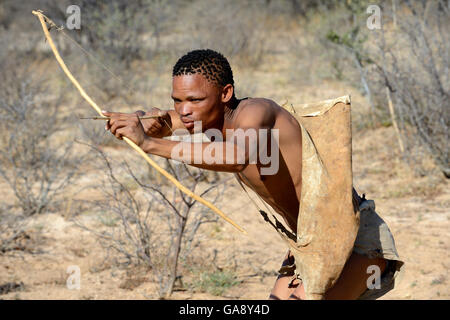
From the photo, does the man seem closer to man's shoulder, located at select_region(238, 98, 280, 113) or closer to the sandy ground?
man's shoulder, located at select_region(238, 98, 280, 113)

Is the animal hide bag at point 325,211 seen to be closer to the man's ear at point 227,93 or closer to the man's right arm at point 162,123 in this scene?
the man's ear at point 227,93

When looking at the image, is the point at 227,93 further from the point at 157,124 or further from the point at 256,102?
the point at 157,124

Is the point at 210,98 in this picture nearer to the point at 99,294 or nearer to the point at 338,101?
the point at 338,101

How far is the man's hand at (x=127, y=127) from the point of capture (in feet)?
6.37

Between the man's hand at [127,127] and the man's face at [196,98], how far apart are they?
18 cm

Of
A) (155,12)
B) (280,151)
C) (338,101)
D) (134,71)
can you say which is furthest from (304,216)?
(155,12)

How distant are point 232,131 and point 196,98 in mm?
174

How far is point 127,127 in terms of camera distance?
1.95 m

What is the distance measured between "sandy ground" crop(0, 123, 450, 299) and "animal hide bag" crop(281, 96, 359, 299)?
151 cm

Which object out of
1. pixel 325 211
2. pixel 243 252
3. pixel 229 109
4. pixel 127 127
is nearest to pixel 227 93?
pixel 229 109

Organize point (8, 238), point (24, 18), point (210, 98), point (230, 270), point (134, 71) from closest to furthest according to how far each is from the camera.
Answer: point (210, 98), point (230, 270), point (8, 238), point (134, 71), point (24, 18)

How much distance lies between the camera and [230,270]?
4.54 meters

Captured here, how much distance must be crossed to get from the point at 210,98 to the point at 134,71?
812 cm

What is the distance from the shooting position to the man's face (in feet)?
6.72
